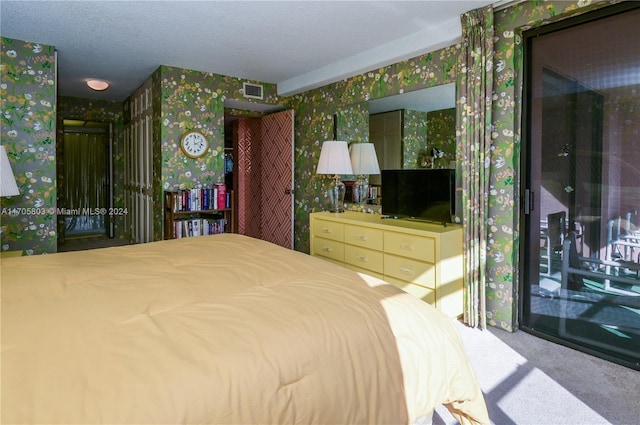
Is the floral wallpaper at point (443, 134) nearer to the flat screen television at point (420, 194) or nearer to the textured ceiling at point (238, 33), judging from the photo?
the flat screen television at point (420, 194)

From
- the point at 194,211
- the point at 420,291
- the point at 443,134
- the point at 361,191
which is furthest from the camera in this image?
the point at 194,211

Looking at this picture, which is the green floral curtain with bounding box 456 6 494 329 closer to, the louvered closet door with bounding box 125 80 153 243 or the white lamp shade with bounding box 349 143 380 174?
the white lamp shade with bounding box 349 143 380 174

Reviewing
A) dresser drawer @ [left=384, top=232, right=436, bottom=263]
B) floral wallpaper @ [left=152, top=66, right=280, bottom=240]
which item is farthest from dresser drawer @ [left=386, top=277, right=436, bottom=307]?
floral wallpaper @ [left=152, top=66, right=280, bottom=240]

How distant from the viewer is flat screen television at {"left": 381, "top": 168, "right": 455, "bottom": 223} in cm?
316

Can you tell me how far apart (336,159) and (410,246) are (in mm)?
1468

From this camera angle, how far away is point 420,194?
339 centimetres

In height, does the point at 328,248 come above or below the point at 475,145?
below

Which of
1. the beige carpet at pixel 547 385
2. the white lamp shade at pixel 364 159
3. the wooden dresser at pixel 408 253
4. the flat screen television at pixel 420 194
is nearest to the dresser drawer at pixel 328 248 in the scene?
the wooden dresser at pixel 408 253

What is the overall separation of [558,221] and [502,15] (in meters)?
1.60

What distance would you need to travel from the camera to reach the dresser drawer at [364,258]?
338 centimetres

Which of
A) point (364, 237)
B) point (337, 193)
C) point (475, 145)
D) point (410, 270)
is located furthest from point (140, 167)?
point (475, 145)

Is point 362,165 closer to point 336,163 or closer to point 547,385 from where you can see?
point 336,163

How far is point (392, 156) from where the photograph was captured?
3.75m

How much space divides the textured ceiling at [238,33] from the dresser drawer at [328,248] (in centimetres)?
187
